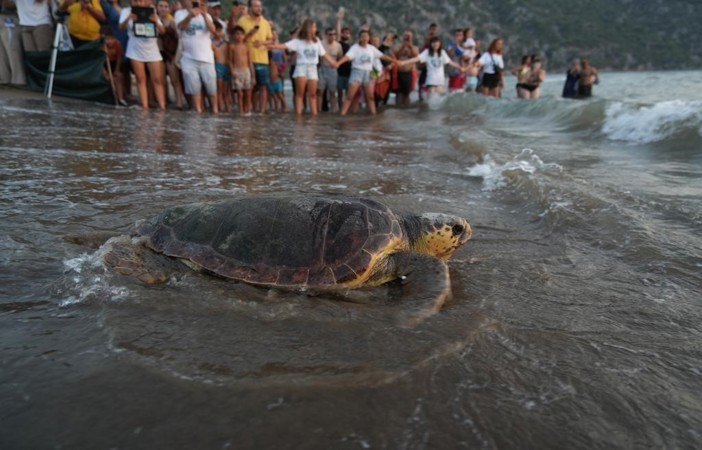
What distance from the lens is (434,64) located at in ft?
40.3

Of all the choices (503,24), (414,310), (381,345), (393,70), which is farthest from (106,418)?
(503,24)

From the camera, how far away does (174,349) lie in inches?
67.8

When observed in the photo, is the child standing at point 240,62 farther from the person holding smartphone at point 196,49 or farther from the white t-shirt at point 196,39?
the white t-shirt at point 196,39

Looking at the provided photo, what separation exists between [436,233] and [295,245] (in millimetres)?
902

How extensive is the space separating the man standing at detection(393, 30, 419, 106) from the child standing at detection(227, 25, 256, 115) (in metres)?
4.31

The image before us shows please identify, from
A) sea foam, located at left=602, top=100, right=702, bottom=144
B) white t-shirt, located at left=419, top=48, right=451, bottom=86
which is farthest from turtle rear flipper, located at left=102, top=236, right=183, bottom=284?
white t-shirt, located at left=419, top=48, right=451, bottom=86

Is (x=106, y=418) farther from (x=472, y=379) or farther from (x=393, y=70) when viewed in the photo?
(x=393, y=70)

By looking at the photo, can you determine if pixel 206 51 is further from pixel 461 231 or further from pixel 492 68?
pixel 492 68

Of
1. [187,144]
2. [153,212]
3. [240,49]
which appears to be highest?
[240,49]

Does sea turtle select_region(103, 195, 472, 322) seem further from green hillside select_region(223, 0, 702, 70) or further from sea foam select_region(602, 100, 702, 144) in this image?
green hillside select_region(223, 0, 702, 70)

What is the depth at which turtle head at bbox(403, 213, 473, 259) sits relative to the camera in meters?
2.77

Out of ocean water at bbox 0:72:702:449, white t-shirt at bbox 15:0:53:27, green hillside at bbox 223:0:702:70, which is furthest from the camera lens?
green hillside at bbox 223:0:702:70

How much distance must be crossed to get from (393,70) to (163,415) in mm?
13130

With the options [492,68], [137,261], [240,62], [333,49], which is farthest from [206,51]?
[492,68]
